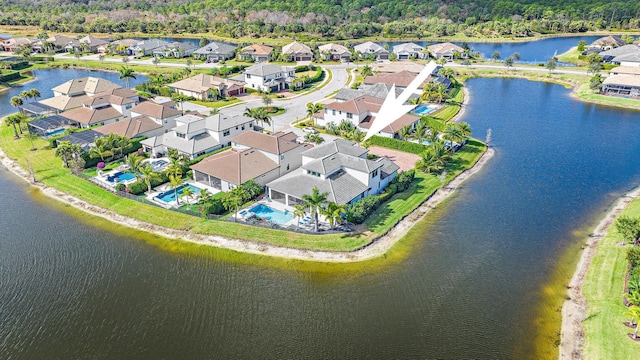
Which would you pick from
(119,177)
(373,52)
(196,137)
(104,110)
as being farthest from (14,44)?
(119,177)

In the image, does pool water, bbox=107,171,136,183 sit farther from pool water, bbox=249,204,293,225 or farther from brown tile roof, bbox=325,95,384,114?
brown tile roof, bbox=325,95,384,114

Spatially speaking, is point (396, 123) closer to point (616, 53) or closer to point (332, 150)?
point (332, 150)

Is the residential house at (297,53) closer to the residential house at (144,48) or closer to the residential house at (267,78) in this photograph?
the residential house at (267,78)

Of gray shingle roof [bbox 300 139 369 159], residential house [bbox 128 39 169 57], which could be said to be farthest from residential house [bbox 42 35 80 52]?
gray shingle roof [bbox 300 139 369 159]

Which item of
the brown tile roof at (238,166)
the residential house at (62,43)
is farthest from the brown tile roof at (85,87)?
the residential house at (62,43)

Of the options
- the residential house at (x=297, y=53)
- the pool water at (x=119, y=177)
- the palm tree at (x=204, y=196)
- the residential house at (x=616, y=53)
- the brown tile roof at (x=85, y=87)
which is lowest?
the pool water at (x=119, y=177)

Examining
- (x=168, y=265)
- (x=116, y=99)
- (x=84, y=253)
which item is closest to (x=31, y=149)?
(x=116, y=99)
